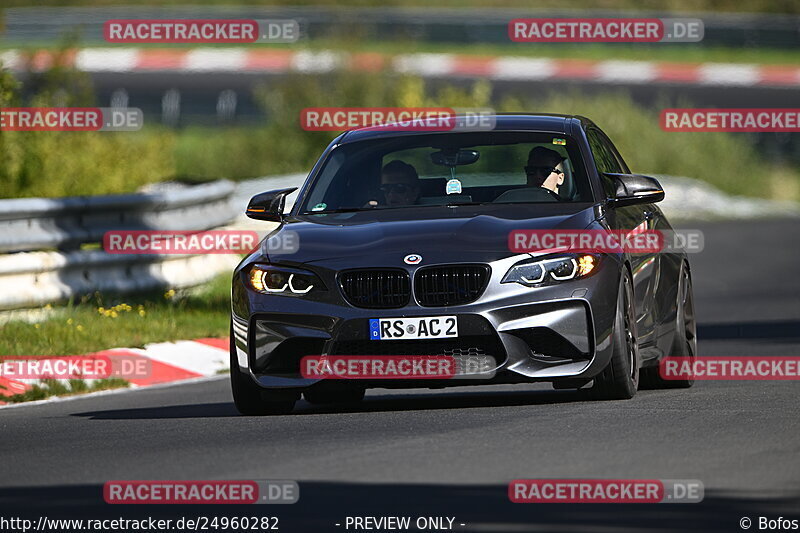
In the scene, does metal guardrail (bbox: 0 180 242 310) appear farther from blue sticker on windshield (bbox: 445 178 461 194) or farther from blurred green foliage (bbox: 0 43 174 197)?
blue sticker on windshield (bbox: 445 178 461 194)

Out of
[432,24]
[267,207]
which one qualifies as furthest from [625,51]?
[267,207]

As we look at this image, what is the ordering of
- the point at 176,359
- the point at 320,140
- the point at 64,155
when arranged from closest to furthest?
the point at 176,359 < the point at 64,155 < the point at 320,140

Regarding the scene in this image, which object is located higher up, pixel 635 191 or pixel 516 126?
pixel 516 126

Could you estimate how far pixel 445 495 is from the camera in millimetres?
6891

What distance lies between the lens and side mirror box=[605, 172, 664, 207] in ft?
34.1

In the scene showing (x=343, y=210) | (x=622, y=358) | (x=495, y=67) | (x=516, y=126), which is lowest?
(x=622, y=358)

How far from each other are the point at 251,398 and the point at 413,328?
113 centimetres

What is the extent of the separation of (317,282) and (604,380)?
159 centimetres

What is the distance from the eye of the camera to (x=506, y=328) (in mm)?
9375

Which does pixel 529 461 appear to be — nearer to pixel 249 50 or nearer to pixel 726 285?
pixel 726 285

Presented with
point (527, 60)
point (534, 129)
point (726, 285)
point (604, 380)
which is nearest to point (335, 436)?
point (604, 380)

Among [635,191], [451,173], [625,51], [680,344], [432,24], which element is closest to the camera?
[635,191]

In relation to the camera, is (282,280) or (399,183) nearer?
(282,280)

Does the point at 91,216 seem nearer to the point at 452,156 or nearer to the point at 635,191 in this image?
the point at 452,156
